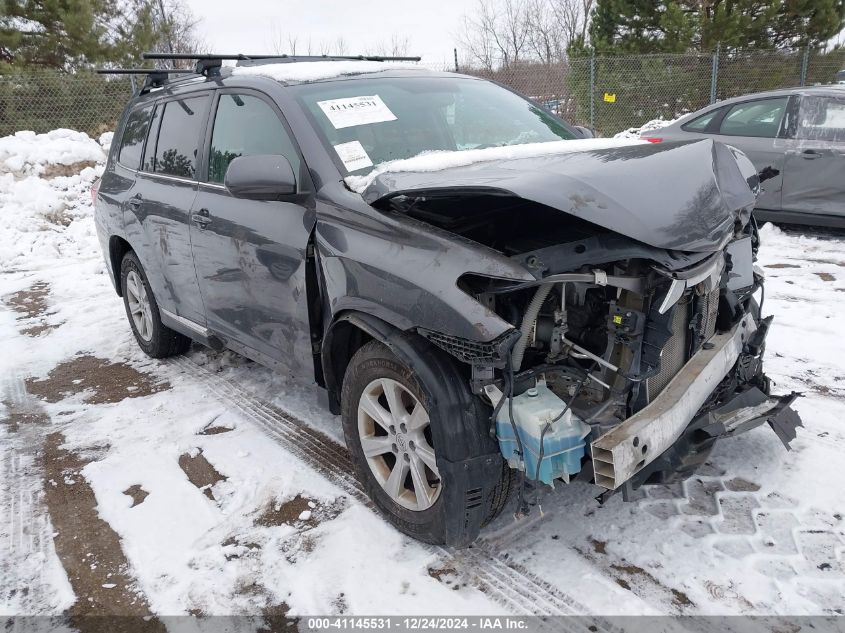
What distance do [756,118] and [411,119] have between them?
17.9ft

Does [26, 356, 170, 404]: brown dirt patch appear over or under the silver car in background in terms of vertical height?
under

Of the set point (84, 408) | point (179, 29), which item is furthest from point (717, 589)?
point (179, 29)

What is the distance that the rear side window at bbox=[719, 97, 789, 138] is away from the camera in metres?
6.98

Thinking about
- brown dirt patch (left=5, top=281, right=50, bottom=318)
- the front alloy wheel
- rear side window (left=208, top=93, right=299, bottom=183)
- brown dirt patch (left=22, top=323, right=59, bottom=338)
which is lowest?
brown dirt patch (left=22, top=323, right=59, bottom=338)

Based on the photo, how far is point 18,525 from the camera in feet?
10.1

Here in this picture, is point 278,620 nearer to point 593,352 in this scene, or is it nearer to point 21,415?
point 593,352

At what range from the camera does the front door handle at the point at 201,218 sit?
3.68 m

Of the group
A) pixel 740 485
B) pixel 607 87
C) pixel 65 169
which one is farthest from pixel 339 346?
pixel 607 87

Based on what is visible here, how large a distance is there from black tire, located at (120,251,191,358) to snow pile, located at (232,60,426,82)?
72.7 inches

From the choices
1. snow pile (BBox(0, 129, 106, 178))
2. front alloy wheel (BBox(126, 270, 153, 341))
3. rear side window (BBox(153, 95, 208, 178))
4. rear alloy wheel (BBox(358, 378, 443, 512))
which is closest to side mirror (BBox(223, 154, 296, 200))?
rear alloy wheel (BBox(358, 378, 443, 512))

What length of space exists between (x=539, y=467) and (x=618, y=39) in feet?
50.5

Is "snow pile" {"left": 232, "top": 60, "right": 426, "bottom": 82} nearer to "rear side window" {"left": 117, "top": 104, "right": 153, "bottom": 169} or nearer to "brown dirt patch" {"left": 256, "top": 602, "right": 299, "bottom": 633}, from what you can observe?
"rear side window" {"left": 117, "top": 104, "right": 153, "bottom": 169}

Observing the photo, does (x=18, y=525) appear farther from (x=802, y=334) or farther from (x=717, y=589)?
(x=802, y=334)

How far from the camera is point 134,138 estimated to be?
16.0ft
